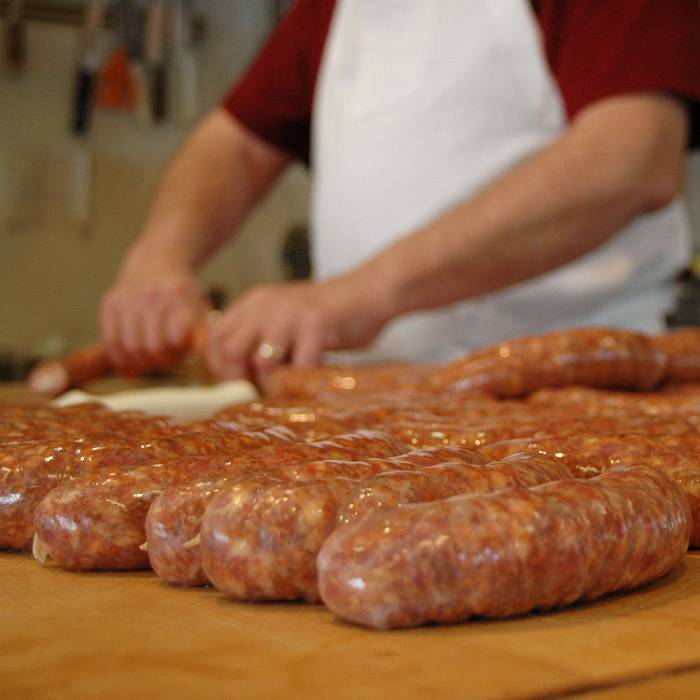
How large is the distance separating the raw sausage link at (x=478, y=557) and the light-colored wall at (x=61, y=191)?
5727 millimetres

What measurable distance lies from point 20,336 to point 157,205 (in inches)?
88.9

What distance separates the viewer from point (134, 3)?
635cm

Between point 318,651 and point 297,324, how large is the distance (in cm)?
234

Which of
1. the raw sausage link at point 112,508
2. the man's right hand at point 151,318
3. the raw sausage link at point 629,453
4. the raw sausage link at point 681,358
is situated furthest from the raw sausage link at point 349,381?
the man's right hand at point 151,318

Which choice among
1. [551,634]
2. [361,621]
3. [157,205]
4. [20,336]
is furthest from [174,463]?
[20,336]

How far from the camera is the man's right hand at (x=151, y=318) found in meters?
3.90

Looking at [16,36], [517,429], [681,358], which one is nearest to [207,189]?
[16,36]

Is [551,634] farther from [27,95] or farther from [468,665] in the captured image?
[27,95]

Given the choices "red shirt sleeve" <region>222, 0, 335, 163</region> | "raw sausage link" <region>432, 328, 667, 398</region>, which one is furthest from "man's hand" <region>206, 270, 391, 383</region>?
"red shirt sleeve" <region>222, 0, 335, 163</region>

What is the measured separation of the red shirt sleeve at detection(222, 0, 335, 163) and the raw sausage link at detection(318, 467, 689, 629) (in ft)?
11.0

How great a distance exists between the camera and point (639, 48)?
308 centimetres

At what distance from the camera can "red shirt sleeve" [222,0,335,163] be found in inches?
164

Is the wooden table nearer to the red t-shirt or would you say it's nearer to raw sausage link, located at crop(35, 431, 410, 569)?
raw sausage link, located at crop(35, 431, 410, 569)

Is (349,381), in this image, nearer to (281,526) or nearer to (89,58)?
(281,526)
